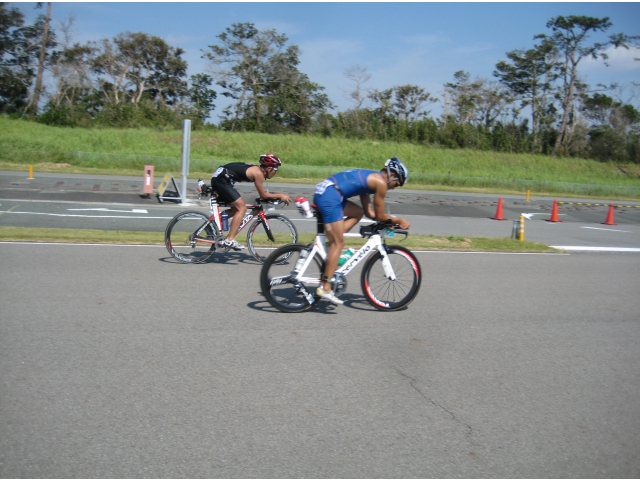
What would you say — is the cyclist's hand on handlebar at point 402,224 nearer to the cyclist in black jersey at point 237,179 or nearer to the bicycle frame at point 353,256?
the bicycle frame at point 353,256

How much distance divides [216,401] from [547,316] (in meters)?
4.79

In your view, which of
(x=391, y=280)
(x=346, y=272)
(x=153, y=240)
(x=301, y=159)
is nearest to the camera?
(x=346, y=272)

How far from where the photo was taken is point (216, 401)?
15.6 ft

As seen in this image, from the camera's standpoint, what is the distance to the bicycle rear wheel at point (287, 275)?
Result: 7211 millimetres

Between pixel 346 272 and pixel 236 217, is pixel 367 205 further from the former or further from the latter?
pixel 236 217

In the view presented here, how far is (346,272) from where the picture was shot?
294 inches

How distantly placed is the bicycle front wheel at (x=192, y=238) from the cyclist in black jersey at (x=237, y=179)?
279 millimetres

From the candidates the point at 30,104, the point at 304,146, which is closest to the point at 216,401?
the point at 304,146

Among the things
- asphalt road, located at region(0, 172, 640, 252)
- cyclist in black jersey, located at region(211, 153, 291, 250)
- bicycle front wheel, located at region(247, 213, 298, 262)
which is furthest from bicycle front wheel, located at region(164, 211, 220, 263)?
asphalt road, located at region(0, 172, 640, 252)

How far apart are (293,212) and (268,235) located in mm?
10494

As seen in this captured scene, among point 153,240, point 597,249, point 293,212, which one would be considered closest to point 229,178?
point 153,240

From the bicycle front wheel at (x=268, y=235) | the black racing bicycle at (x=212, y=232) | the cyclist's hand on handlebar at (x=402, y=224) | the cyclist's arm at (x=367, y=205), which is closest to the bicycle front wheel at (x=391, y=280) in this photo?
the cyclist's hand on handlebar at (x=402, y=224)

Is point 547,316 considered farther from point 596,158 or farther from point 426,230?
point 596,158

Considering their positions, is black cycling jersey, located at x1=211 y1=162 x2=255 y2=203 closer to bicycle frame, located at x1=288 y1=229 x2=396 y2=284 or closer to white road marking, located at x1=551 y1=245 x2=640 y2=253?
bicycle frame, located at x1=288 y1=229 x2=396 y2=284
